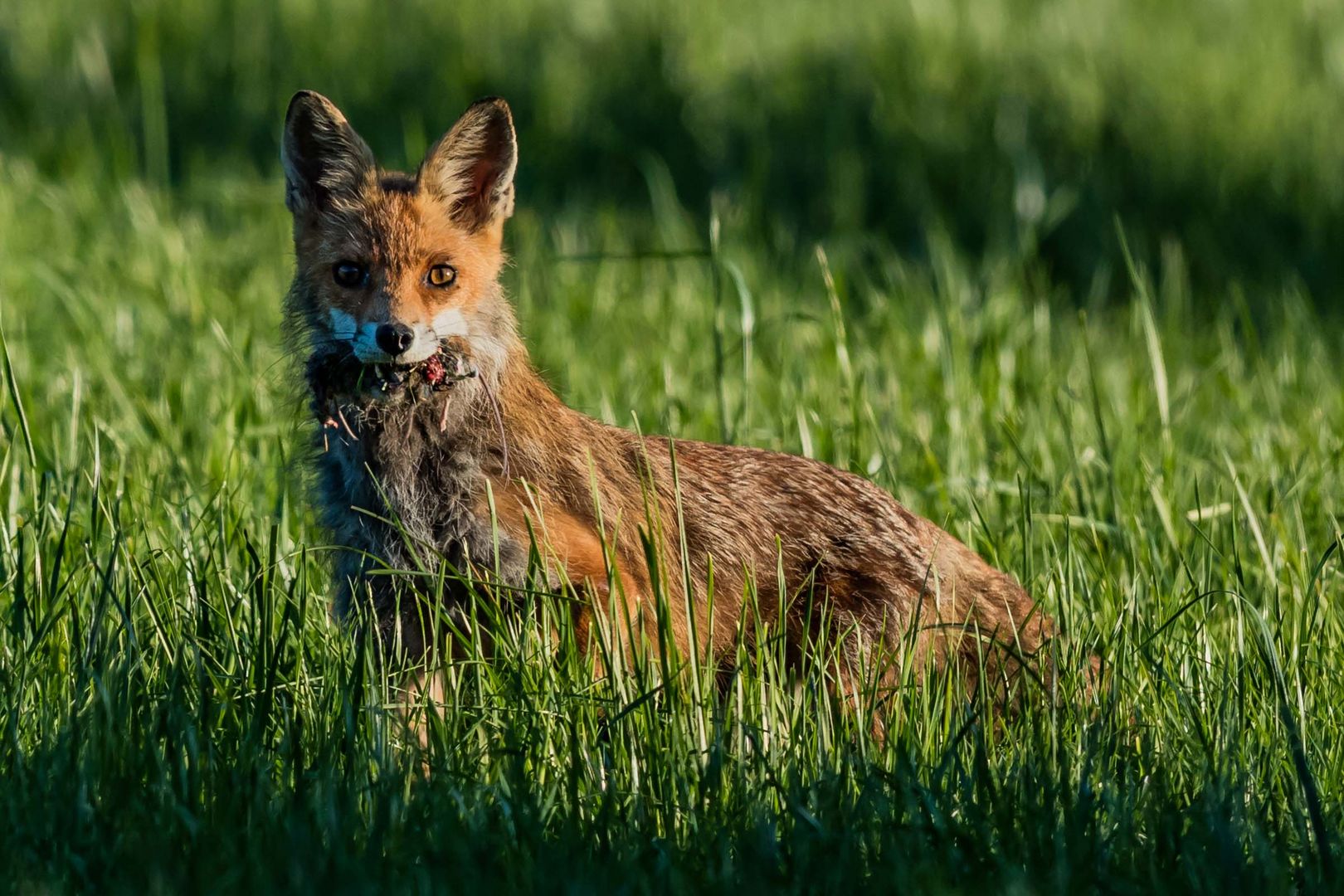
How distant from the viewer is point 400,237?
4367 millimetres

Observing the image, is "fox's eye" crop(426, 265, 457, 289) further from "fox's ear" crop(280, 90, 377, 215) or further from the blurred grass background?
the blurred grass background

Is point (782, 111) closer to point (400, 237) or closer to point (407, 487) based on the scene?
point (400, 237)

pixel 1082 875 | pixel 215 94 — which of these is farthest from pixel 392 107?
pixel 1082 875

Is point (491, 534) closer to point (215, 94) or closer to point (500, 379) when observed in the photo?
point (500, 379)

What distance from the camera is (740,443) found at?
607 centimetres

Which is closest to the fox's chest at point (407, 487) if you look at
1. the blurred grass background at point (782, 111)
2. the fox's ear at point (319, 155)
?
the fox's ear at point (319, 155)

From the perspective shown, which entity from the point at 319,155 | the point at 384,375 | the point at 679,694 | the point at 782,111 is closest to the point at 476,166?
the point at 319,155

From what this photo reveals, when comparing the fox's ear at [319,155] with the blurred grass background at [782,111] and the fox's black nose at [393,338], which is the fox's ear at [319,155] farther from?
the blurred grass background at [782,111]

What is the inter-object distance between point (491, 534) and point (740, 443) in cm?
203

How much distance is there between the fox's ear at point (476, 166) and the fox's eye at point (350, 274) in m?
0.41

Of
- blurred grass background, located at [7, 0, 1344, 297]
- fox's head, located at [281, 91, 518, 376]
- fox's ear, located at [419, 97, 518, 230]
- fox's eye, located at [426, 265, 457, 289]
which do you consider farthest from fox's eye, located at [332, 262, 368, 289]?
blurred grass background, located at [7, 0, 1344, 297]

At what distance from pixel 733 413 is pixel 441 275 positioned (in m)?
2.41

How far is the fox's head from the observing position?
4.25 meters

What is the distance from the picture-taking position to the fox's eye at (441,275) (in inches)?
173
